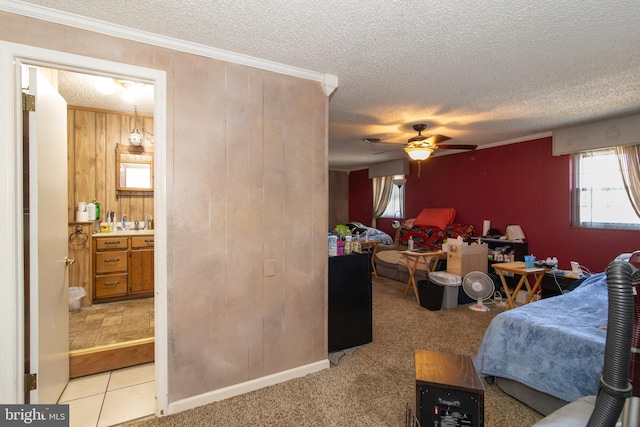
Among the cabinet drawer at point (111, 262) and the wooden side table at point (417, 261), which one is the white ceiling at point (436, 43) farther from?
the cabinet drawer at point (111, 262)

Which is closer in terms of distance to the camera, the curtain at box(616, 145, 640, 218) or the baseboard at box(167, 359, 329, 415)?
the baseboard at box(167, 359, 329, 415)

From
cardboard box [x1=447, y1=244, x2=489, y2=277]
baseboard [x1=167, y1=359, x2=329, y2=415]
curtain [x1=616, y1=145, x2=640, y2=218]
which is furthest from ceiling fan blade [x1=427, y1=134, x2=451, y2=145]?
baseboard [x1=167, y1=359, x2=329, y2=415]

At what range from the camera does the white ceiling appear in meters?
1.64

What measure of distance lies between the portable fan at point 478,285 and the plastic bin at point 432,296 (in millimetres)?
322

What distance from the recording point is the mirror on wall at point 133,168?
13.6 feet

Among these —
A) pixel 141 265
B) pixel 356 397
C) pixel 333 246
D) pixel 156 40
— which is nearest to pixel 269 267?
pixel 333 246

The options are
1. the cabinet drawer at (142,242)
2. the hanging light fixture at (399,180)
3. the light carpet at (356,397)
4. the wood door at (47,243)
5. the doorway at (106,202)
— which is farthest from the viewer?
the hanging light fixture at (399,180)

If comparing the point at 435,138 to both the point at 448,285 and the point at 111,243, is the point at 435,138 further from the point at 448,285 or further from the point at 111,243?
the point at 111,243

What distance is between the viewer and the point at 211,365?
6.94ft

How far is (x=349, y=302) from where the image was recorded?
291cm

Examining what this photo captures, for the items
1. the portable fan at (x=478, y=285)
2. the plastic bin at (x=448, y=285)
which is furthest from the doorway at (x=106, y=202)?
the portable fan at (x=478, y=285)

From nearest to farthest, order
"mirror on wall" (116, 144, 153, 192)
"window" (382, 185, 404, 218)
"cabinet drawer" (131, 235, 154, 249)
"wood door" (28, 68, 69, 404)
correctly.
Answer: "wood door" (28, 68, 69, 404) → "cabinet drawer" (131, 235, 154, 249) → "mirror on wall" (116, 144, 153, 192) → "window" (382, 185, 404, 218)

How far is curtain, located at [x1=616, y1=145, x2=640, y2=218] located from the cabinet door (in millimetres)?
6111

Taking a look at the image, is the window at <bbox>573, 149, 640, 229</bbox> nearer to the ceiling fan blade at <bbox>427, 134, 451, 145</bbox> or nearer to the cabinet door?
the ceiling fan blade at <bbox>427, 134, 451, 145</bbox>
